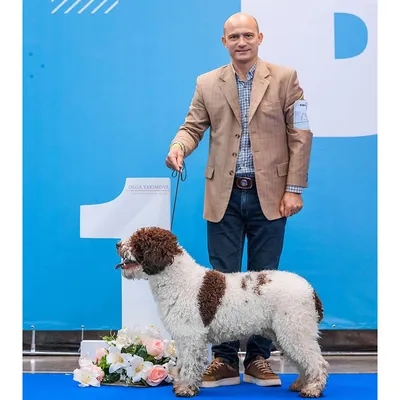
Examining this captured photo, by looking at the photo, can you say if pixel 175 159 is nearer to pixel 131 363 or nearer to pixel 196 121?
pixel 196 121

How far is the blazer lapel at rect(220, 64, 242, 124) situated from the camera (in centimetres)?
371

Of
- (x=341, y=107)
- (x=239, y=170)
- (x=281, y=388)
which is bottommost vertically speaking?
(x=281, y=388)

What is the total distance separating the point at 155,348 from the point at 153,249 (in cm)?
76

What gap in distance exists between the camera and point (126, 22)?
187 inches

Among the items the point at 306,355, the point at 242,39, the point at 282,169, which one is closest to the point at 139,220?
the point at 282,169

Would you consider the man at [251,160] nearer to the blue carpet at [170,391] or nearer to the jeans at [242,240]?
the jeans at [242,240]

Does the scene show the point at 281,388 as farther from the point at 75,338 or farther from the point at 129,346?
the point at 75,338

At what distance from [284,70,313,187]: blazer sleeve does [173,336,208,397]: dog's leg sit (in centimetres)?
99

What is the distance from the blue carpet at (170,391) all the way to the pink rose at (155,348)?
20cm

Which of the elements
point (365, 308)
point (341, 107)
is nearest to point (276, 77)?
point (341, 107)

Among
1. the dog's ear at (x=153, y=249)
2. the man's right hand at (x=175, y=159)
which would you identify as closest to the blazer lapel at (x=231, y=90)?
the man's right hand at (x=175, y=159)

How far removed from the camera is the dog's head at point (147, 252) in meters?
3.32

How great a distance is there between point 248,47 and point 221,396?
1806mm

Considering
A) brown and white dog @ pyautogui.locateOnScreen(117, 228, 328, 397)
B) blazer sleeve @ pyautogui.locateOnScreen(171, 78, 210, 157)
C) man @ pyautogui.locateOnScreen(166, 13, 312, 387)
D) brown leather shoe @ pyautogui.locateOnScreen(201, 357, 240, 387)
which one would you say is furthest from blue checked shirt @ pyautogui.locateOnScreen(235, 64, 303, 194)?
brown leather shoe @ pyautogui.locateOnScreen(201, 357, 240, 387)
